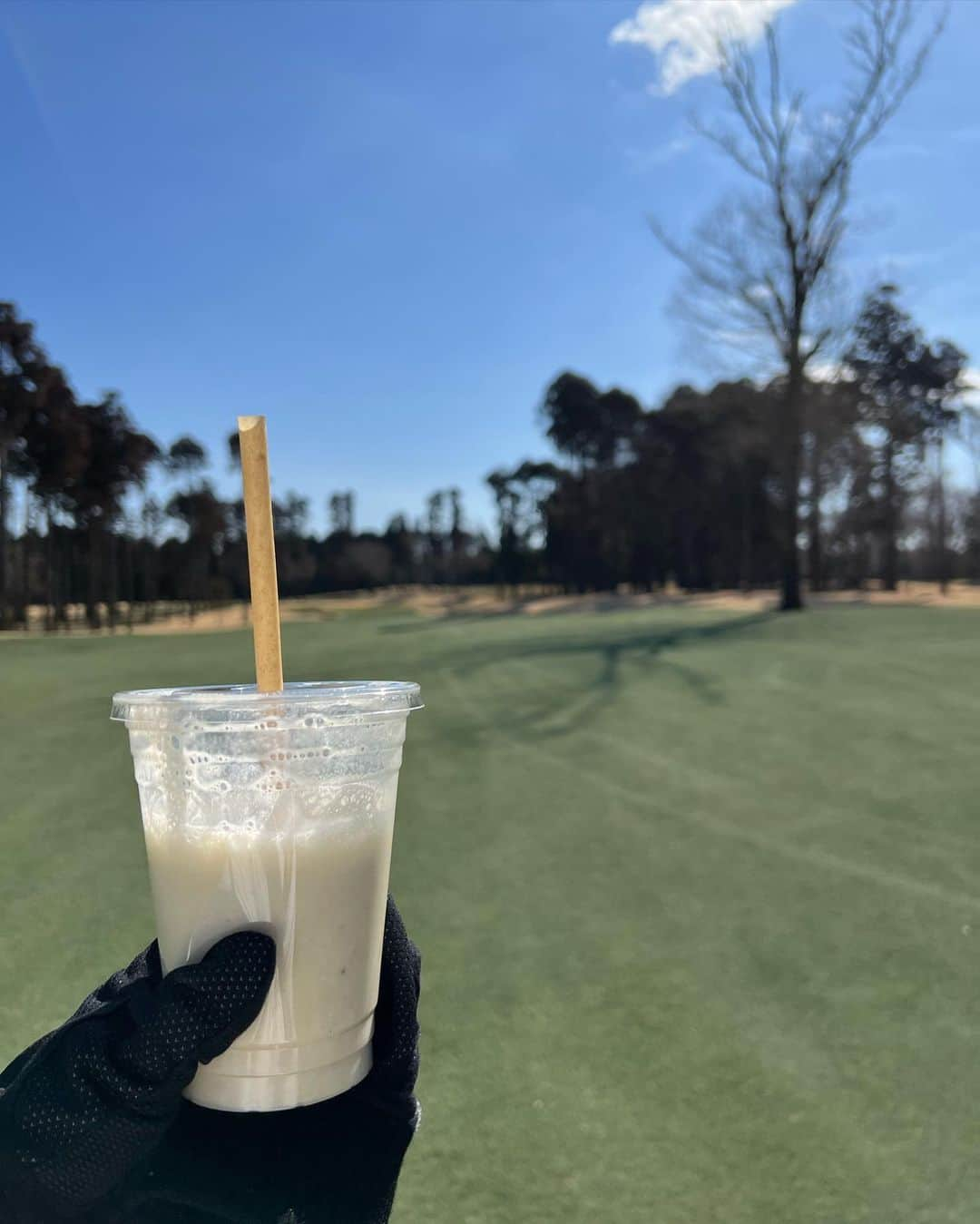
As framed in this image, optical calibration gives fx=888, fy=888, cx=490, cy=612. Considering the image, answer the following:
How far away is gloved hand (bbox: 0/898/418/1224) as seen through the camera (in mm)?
1010

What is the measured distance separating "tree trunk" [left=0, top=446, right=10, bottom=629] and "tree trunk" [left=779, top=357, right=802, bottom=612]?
621 inches

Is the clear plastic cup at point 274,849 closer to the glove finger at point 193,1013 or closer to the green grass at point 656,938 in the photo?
the glove finger at point 193,1013

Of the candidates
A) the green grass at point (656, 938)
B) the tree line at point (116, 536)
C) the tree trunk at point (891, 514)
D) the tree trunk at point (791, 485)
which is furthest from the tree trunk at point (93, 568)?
the tree trunk at point (891, 514)

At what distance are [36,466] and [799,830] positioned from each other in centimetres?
1970

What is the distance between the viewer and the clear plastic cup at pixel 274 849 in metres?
1.04

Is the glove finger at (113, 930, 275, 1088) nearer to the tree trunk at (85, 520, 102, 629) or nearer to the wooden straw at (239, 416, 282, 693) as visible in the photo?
the wooden straw at (239, 416, 282, 693)

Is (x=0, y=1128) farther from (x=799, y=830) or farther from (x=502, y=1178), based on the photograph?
(x=799, y=830)

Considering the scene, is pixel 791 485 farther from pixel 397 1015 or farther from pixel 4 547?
pixel 397 1015

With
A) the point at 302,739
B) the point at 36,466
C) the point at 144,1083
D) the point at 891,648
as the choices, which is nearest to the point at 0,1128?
the point at 144,1083

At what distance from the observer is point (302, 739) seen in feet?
3.43

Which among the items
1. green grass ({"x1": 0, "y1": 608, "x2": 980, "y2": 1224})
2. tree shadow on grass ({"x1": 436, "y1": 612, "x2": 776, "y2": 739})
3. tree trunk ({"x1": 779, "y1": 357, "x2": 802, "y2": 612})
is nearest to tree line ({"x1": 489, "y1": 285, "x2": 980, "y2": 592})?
tree trunk ({"x1": 779, "y1": 357, "x2": 802, "y2": 612})

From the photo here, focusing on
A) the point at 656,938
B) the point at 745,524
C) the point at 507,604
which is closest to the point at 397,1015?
the point at 656,938

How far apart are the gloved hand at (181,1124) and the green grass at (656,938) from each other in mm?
439

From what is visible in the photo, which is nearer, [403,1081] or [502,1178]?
[403,1081]
